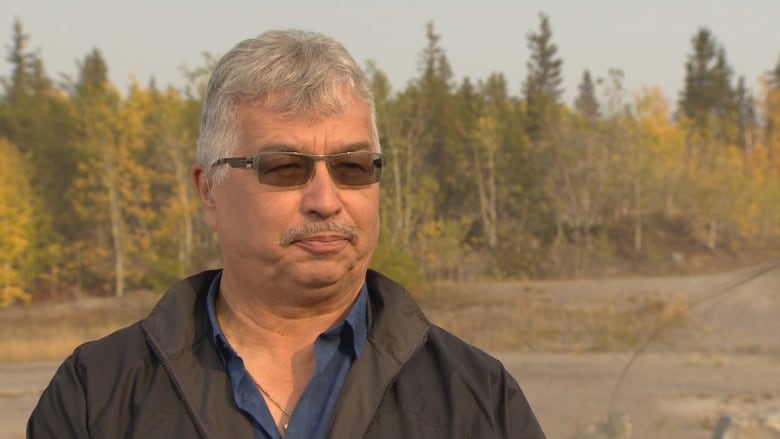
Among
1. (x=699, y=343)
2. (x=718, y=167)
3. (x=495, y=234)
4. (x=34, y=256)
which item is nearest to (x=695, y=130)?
(x=718, y=167)

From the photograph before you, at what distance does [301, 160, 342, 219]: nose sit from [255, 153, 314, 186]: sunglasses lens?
0.06ft

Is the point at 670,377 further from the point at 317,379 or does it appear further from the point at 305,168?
the point at 305,168

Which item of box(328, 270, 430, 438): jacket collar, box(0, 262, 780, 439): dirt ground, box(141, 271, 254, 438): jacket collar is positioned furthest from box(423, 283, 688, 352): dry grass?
box(141, 271, 254, 438): jacket collar

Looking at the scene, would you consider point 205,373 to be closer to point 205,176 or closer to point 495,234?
point 205,176

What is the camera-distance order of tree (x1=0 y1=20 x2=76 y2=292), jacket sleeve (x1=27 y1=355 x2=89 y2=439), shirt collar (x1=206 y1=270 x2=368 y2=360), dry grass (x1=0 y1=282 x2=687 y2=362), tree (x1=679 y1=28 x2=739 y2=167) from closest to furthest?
jacket sleeve (x1=27 y1=355 x2=89 y2=439) < shirt collar (x1=206 y1=270 x2=368 y2=360) < dry grass (x1=0 y1=282 x2=687 y2=362) < tree (x1=0 y1=20 x2=76 y2=292) < tree (x1=679 y1=28 x2=739 y2=167)

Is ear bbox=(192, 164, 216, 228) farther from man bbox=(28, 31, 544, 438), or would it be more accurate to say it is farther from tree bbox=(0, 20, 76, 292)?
tree bbox=(0, 20, 76, 292)

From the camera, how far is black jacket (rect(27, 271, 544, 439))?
1970mm

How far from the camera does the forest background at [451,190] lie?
3878 centimetres

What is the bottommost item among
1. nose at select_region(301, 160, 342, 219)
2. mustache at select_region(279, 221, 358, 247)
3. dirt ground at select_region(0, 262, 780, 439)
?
dirt ground at select_region(0, 262, 780, 439)

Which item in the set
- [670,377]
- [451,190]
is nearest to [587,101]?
[451,190]

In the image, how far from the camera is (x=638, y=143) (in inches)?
1633

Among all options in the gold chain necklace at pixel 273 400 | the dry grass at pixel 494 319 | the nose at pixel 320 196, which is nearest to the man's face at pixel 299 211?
the nose at pixel 320 196

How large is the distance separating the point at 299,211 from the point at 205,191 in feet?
1.15

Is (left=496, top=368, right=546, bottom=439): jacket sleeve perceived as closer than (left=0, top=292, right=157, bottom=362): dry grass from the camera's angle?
Yes
